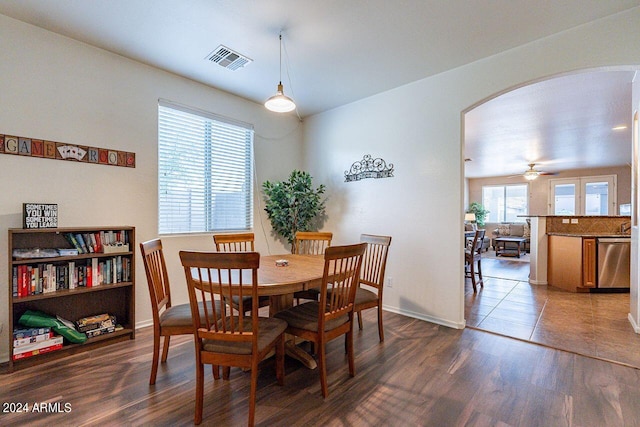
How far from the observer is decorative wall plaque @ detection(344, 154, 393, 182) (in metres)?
3.69

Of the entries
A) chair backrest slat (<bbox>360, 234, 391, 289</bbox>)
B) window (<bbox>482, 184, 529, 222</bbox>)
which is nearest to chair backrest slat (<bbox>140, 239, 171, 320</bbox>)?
chair backrest slat (<bbox>360, 234, 391, 289</bbox>)

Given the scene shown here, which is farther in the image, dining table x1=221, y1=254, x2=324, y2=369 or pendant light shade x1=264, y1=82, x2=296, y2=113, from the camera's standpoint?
pendant light shade x1=264, y1=82, x2=296, y2=113

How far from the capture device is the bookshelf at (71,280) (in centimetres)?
224

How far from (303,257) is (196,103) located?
2266 millimetres

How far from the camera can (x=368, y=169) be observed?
388 centimetres

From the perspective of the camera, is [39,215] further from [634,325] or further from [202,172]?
[634,325]

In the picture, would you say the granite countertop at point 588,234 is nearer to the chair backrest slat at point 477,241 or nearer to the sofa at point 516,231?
the chair backrest slat at point 477,241

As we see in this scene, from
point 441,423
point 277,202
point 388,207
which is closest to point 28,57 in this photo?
point 277,202

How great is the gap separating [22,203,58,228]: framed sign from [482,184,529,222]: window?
38.2 ft

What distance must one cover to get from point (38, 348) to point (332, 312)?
2.35 metres

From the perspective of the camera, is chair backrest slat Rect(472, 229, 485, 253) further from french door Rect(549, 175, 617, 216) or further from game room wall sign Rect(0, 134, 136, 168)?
french door Rect(549, 175, 617, 216)

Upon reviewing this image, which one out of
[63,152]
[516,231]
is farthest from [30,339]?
[516,231]

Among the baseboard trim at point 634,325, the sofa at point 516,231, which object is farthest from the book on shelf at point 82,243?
the sofa at point 516,231

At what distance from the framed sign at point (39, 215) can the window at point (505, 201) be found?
459 inches
